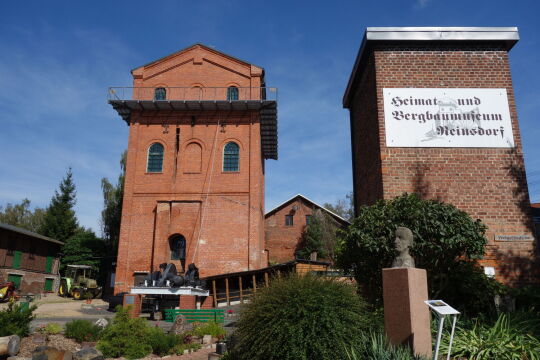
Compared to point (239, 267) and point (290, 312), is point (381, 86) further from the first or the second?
point (239, 267)

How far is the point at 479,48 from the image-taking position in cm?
1108

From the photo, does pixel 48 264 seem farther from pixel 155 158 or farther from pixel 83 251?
pixel 155 158

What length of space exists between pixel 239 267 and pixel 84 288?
1295 cm

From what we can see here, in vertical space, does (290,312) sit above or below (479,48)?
below

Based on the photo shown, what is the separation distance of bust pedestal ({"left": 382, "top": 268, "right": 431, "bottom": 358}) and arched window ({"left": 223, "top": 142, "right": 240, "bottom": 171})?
17.8 meters

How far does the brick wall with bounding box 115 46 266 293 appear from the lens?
2172cm

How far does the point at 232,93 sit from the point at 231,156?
3.94 metres

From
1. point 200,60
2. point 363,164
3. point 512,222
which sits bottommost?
point 512,222

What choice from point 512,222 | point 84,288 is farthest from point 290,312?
point 84,288

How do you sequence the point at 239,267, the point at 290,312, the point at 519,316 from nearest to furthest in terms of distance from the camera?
1. the point at 290,312
2. the point at 519,316
3. the point at 239,267

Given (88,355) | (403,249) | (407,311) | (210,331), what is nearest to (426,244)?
(403,249)

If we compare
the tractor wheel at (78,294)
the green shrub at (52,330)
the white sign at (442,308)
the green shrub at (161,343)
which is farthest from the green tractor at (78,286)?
the white sign at (442,308)

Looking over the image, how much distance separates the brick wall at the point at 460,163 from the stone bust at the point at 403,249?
12.1 ft

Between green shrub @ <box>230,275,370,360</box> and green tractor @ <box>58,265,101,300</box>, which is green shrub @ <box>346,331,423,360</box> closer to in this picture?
green shrub @ <box>230,275,370,360</box>
